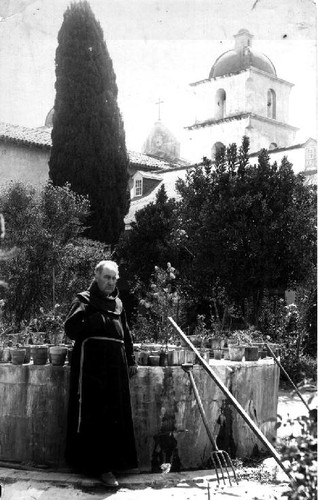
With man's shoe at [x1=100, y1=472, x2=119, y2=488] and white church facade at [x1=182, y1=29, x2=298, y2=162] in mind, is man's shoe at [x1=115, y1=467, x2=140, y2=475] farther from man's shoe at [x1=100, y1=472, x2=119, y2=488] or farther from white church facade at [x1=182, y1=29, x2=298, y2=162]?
white church facade at [x1=182, y1=29, x2=298, y2=162]

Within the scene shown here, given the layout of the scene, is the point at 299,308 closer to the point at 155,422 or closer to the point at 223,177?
the point at 223,177

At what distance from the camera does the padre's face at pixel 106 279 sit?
544 cm

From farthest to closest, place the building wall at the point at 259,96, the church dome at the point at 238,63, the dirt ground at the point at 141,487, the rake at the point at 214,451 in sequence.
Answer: the building wall at the point at 259,96
the church dome at the point at 238,63
the rake at the point at 214,451
the dirt ground at the point at 141,487

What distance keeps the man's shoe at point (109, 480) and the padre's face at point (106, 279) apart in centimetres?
138

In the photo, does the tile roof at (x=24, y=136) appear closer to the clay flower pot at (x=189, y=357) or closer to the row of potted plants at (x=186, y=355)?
the row of potted plants at (x=186, y=355)

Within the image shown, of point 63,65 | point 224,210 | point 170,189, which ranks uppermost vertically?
point 63,65

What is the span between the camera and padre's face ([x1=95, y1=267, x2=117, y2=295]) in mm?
5441

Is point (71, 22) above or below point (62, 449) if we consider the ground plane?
above

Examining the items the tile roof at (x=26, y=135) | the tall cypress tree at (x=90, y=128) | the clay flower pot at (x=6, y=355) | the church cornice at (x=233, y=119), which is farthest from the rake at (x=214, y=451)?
the church cornice at (x=233, y=119)

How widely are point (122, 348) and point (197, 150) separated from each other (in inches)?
979

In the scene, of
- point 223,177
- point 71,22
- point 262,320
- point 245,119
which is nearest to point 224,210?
point 223,177

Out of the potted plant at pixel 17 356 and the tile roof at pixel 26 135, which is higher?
the tile roof at pixel 26 135

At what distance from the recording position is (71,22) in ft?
54.8

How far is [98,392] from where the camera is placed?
5371 millimetres
